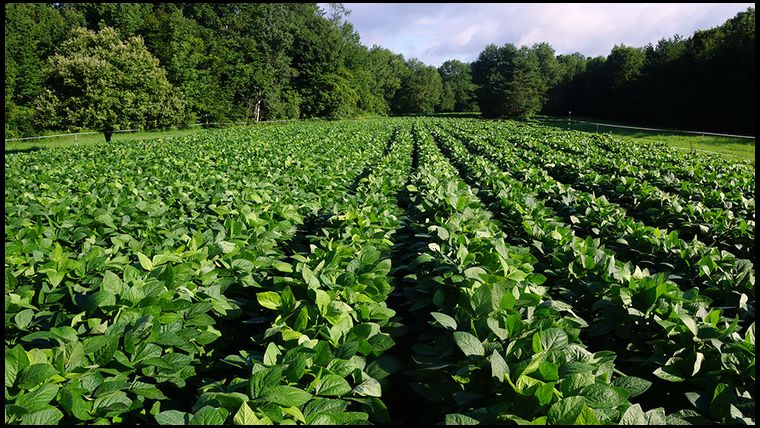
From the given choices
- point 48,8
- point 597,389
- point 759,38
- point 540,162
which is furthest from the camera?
point 48,8

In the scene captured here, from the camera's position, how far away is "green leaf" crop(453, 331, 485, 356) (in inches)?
74.2

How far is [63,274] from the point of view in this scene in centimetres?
266

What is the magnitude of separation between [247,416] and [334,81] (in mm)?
59626

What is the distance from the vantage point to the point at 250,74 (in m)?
45.9

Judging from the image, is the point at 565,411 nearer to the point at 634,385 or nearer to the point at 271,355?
the point at 634,385

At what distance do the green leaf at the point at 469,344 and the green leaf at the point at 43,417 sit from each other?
1.58m

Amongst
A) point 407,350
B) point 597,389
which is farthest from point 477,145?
point 597,389

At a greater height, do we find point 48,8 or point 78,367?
point 48,8

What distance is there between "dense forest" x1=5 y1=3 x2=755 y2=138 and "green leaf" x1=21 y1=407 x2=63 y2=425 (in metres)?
26.0

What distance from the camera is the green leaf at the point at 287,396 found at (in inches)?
62.4

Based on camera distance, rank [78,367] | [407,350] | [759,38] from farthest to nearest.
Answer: [407,350]
[759,38]
[78,367]

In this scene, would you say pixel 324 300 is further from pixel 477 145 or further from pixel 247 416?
pixel 477 145

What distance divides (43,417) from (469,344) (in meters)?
1.67

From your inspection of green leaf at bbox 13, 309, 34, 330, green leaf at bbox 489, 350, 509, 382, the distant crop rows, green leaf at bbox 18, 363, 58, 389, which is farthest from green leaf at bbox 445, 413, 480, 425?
green leaf at bbox 13, 309, 34, 330
